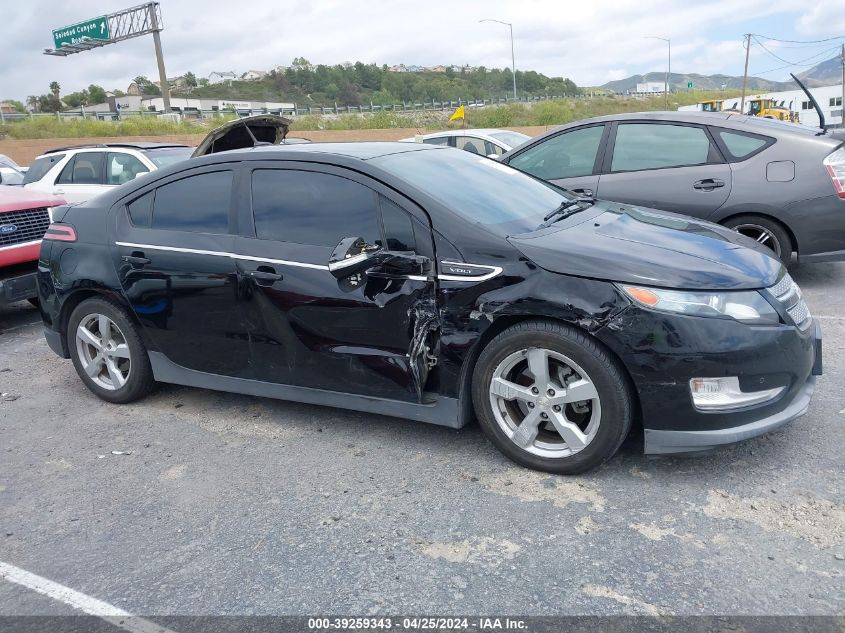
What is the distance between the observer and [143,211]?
170 inches

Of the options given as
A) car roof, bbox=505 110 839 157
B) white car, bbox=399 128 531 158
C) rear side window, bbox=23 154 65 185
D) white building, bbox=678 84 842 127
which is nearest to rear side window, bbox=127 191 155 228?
car roof, bbox=505 110 839 157

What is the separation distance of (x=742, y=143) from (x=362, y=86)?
330 feet

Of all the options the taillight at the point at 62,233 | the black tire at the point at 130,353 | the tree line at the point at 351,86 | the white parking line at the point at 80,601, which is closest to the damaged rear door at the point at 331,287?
the black tire at the point at 130,353

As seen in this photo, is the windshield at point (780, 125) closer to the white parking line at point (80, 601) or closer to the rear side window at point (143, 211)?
the rear side window at point (143, 211)

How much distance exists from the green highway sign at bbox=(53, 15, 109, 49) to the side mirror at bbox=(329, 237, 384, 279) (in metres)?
40.8

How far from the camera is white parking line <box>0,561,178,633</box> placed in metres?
2.49

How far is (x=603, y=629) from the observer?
2.33 meters

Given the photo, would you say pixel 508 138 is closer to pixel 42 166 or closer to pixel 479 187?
pixel 42 166

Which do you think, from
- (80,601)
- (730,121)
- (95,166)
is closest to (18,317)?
(95,166)

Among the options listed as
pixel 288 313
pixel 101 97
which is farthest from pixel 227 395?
pixel 101 97

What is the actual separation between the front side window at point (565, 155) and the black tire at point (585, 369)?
12.1 feet

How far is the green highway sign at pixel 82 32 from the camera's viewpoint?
124 ft

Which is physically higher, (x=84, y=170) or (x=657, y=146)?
(x=84, y=170)

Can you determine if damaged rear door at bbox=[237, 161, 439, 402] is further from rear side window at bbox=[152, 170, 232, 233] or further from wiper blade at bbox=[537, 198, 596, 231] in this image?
wiper blade at bbox=[537, 198, 596, 231]
